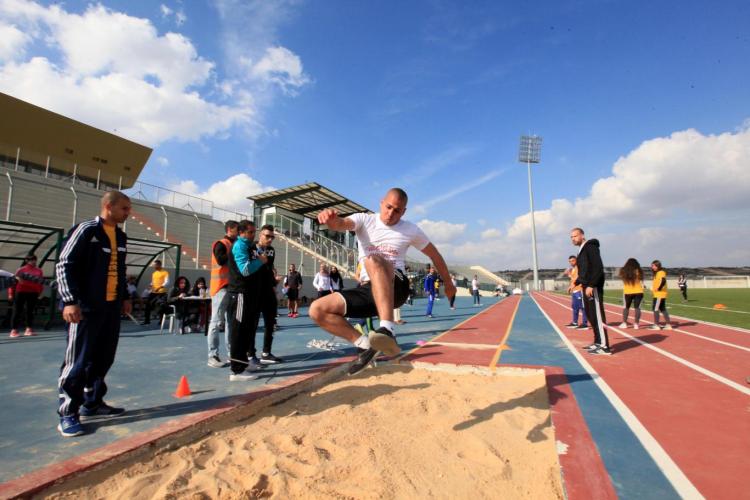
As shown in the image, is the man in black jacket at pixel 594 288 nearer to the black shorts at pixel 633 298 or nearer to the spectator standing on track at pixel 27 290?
A: the black shorts at pixel 633 298

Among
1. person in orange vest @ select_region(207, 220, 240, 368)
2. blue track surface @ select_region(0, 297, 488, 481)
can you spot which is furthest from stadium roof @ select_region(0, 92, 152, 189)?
person in orange vest @ select_region(207, 220, 240, 368)

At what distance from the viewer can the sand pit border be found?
2.12m

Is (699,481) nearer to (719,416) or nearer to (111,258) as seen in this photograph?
(719,416)

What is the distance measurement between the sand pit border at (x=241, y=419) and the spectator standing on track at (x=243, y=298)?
0.64 m

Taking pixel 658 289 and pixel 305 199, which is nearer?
pixel 658 289

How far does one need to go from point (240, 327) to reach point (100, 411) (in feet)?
4.99

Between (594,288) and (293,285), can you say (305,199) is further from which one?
(594,288)

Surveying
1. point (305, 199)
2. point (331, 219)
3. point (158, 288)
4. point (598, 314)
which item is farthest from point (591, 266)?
point (305, 199)

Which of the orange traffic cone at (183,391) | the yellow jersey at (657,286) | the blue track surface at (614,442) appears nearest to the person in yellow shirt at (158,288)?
the orange traffic cone at (183,391)

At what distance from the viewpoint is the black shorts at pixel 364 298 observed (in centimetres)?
307

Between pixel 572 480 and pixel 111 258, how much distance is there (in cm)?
395

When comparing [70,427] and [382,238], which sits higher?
[382,238]

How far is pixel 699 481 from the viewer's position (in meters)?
2.26

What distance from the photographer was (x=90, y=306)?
3.08 meters
